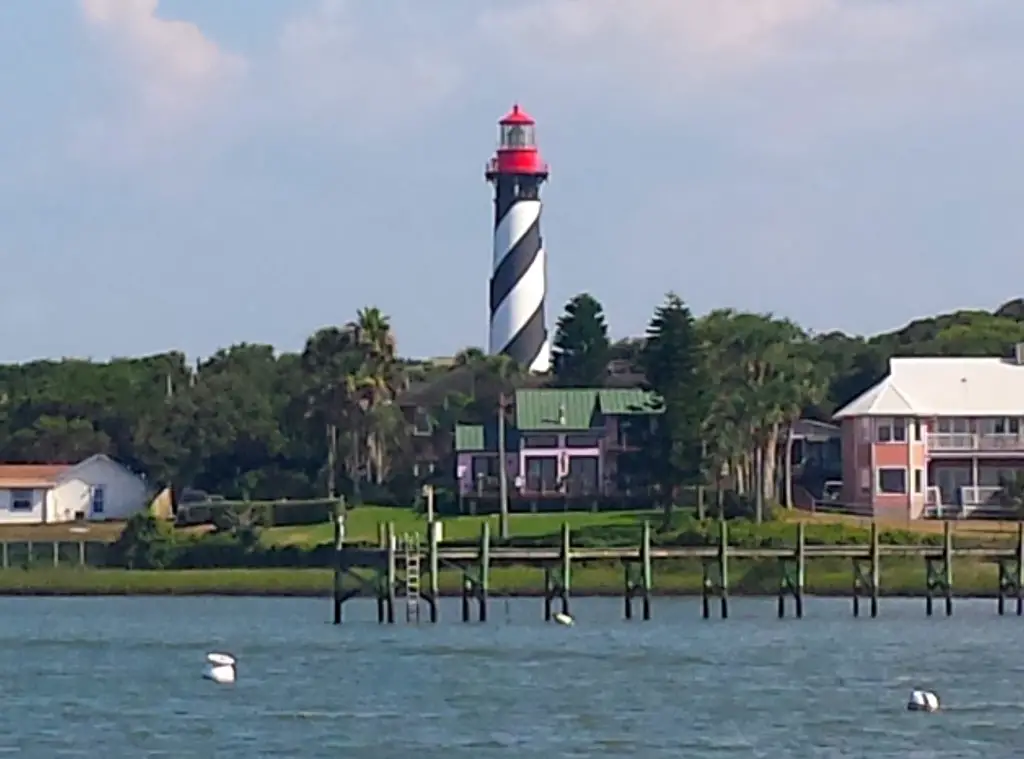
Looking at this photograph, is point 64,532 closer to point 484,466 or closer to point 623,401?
point 484,466

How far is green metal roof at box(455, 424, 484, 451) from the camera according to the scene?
106938 mm

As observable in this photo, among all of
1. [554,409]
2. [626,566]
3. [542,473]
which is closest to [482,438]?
[542,473]

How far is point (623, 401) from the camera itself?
356ft

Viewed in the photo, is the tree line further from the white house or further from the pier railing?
the pier railing

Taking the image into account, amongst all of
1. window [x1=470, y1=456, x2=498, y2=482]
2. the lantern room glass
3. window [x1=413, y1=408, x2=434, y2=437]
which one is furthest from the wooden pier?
the lantern room glass

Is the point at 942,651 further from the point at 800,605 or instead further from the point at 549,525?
the point at 549,525

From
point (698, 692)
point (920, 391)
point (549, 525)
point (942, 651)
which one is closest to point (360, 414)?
point (549, 525)

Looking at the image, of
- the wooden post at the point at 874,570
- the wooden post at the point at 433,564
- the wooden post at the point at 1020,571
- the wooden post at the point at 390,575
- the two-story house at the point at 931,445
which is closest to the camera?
the wooden post at the point at 433,564

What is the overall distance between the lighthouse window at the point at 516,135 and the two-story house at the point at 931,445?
2403cm

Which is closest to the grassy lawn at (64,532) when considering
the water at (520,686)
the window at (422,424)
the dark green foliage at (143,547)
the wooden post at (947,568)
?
the dark green foliage at (143,547)

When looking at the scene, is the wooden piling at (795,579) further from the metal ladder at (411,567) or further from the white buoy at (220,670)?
the white buoy at (220,670)

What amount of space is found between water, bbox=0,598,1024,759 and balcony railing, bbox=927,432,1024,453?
22.1m

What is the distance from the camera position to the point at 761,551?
7331 cm

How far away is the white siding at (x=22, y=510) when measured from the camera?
10825 centimetres
